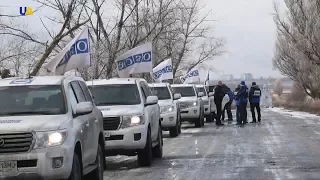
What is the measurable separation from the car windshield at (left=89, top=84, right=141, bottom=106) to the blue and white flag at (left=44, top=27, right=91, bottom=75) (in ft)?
2.13

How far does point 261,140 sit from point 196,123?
8284 millimetres

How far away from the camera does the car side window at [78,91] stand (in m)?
9.42

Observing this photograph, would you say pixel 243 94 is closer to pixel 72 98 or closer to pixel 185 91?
pixel 185 91

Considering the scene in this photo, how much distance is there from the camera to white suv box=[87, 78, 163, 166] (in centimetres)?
1246

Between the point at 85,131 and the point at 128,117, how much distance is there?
3.73 meters

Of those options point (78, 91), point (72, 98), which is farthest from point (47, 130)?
point (78, 91)

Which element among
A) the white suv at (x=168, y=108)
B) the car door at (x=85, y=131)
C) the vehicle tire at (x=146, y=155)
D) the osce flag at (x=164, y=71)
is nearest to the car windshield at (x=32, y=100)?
the car door at (x=85, y=131)

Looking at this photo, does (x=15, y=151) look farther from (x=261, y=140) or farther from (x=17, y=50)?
(x=17, y=50)

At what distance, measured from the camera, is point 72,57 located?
1359cm

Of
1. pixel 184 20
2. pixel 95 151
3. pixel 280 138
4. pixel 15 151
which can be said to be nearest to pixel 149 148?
pixel 95 151

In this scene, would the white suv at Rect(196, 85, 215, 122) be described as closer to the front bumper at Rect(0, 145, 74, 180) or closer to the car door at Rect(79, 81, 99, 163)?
the car door at Rect(79, 81, 99, 163)

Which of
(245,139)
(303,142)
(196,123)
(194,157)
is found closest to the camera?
(194,157)

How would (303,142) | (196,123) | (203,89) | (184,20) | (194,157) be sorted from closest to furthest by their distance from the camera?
(194,157) → (303,142) → (196,123) → (203,89) → (184,20)

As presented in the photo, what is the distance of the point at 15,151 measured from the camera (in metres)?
7.57
